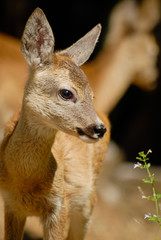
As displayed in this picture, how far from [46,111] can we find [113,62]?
4876 millimetres

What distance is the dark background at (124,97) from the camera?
10.9m

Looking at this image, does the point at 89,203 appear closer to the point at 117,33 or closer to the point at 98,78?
the point at 98,78

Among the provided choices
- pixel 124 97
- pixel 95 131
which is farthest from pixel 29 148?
pixel 124 97

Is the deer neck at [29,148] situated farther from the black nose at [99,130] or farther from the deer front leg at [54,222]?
the black nose at [99,130]

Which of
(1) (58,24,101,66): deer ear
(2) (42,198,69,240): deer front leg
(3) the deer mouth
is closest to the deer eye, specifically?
(3) the deer mouth

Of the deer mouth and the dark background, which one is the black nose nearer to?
the deer mouth

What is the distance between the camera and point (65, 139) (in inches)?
173

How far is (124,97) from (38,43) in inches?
297

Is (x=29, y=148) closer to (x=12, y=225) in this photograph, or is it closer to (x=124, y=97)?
(x=12, y=225)

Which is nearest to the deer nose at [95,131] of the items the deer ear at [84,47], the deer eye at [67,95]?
the deer eye at [67,95]

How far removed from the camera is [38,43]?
361cm

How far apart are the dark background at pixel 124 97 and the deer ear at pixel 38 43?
715cm

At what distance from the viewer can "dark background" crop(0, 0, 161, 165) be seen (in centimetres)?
1088

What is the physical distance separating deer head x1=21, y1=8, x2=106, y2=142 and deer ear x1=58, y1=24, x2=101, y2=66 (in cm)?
26
